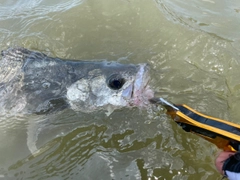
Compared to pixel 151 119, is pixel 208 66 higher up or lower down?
higher up

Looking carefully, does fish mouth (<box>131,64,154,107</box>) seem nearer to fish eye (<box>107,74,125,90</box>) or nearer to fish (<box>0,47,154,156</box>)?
fish (<box>0,47,154,156</box>)

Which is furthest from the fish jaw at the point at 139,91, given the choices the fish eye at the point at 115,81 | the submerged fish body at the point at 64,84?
the fish eye at the point at 115,81

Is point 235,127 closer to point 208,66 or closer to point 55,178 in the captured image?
point 55,178

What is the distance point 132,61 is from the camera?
4.18 meters

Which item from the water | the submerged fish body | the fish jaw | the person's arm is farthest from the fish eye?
the person's arm

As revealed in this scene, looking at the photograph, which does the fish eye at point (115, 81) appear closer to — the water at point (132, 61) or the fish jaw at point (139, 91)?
the fish jaw at point (139, 91)

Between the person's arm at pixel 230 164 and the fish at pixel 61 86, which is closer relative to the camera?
the person's arm at pixel 230 164

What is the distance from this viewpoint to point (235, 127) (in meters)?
2.01

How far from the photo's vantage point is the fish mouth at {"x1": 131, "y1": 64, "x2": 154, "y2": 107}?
2.94 m

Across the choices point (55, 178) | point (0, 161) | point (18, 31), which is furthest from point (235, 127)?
point (18, 31)

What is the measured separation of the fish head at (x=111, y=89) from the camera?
2975 millimetres

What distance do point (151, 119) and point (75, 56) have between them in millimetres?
1710

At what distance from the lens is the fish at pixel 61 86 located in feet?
9.95

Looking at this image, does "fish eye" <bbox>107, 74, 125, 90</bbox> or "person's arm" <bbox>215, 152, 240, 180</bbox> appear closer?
"person's arm" <bbox>215, 152, 240, 180</bbox>
